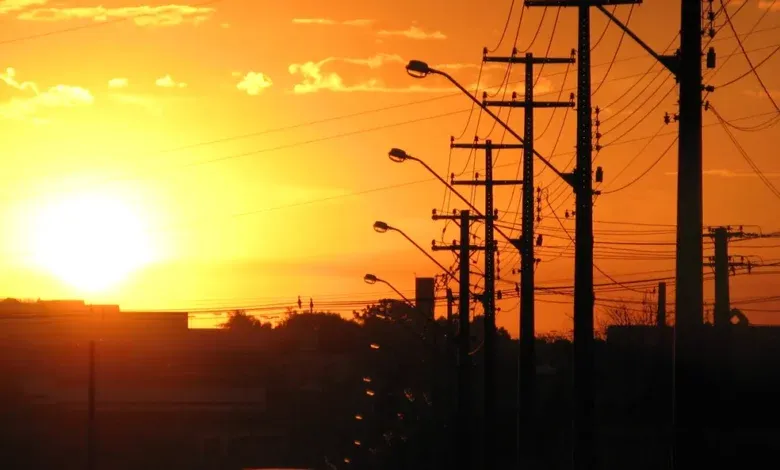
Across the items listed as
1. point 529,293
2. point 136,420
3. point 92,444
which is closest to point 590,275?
point 529,293

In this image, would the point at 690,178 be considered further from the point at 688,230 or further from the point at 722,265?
the point at 722,265

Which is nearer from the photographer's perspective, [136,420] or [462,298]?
[462,298]

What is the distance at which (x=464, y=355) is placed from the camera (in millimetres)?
51188

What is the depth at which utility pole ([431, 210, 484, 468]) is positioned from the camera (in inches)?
1965

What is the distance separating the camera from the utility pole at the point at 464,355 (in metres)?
49.9

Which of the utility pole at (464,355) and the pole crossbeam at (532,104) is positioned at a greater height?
the pole crossbeam at (532,104)

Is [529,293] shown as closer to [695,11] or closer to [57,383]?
[695,11]

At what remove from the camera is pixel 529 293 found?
3491 cm

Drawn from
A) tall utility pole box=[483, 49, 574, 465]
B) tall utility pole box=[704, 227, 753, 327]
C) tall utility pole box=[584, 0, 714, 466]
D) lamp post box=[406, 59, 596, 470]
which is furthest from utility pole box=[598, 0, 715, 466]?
tall utility pole box=[704, 227, 753, 327]

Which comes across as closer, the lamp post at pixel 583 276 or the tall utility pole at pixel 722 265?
the lamp post at pixel 583 276

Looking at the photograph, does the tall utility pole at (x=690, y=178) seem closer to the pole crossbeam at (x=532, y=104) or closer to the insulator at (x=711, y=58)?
the insulator at (x=711, y=58)

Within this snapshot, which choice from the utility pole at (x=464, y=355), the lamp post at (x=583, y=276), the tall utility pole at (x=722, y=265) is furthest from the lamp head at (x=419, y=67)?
the tall utility pole at (x=722, y=265)

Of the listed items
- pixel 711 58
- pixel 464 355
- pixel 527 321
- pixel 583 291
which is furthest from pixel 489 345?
pixel 711 58

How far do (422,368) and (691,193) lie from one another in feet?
308
